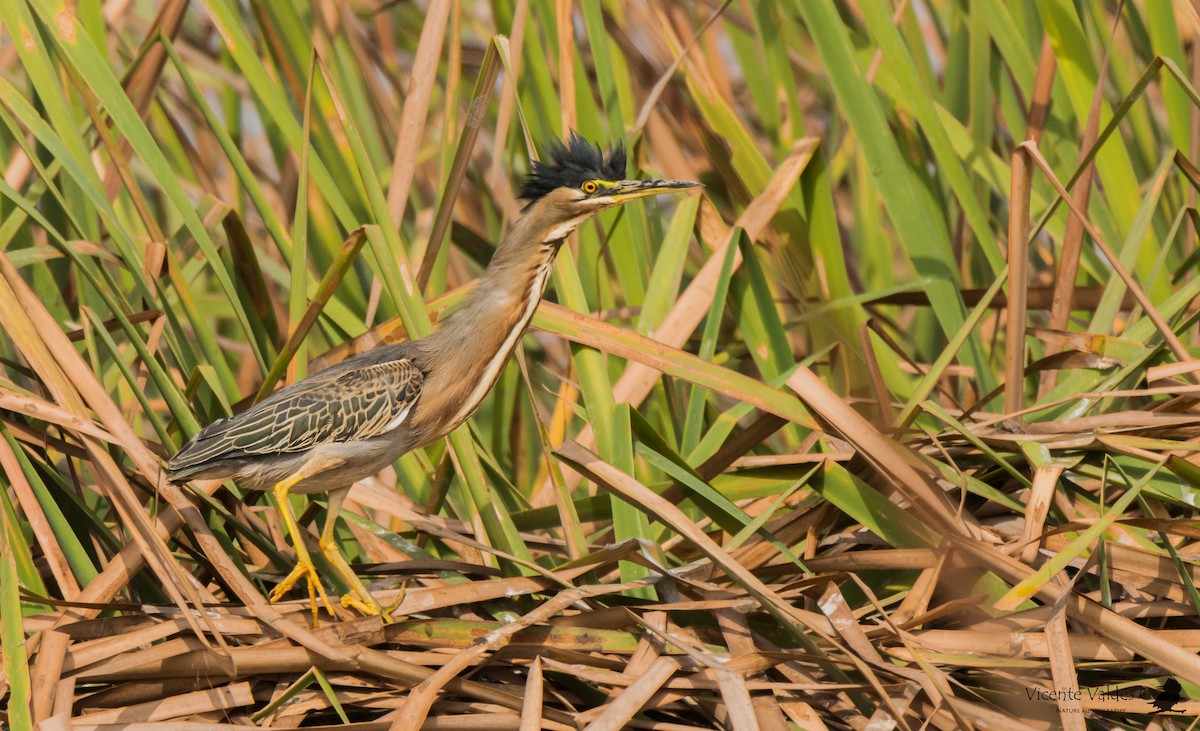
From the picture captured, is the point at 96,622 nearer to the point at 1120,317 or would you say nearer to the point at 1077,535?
the point at 1077,535

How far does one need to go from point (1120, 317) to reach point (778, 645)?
201 centimetres

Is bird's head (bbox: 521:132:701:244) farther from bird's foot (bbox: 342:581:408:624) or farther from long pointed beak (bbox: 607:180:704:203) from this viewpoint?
bird's foot (bbox: 342:581:408:624)

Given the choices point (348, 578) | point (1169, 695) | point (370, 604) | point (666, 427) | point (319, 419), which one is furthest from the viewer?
point (666, 427)

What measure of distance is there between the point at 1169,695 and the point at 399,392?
1.88m

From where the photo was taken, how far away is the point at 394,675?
245 cm

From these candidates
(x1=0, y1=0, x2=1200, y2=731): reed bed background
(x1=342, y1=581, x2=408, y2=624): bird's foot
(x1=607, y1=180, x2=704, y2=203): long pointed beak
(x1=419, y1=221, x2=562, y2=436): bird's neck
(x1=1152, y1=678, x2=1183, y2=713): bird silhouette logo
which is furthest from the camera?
(x1=419, y1=221, x2=562, y2=436): bird's neck

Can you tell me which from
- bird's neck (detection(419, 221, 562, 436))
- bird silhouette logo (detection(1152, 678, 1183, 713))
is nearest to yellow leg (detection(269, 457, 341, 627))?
bird's neck (detection(419, 221, 562, 436))

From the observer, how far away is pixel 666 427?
10.9 feet

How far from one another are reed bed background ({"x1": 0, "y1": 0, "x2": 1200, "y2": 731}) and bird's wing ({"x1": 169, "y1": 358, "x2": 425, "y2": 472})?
0.10 meters

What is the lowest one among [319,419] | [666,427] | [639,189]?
[666,427]

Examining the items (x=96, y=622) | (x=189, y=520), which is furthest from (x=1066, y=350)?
(x=96, y=622)

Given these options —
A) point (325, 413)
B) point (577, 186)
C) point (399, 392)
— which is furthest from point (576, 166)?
point (325, 413)

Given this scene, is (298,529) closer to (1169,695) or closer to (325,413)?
(325,413)

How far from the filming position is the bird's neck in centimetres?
312
